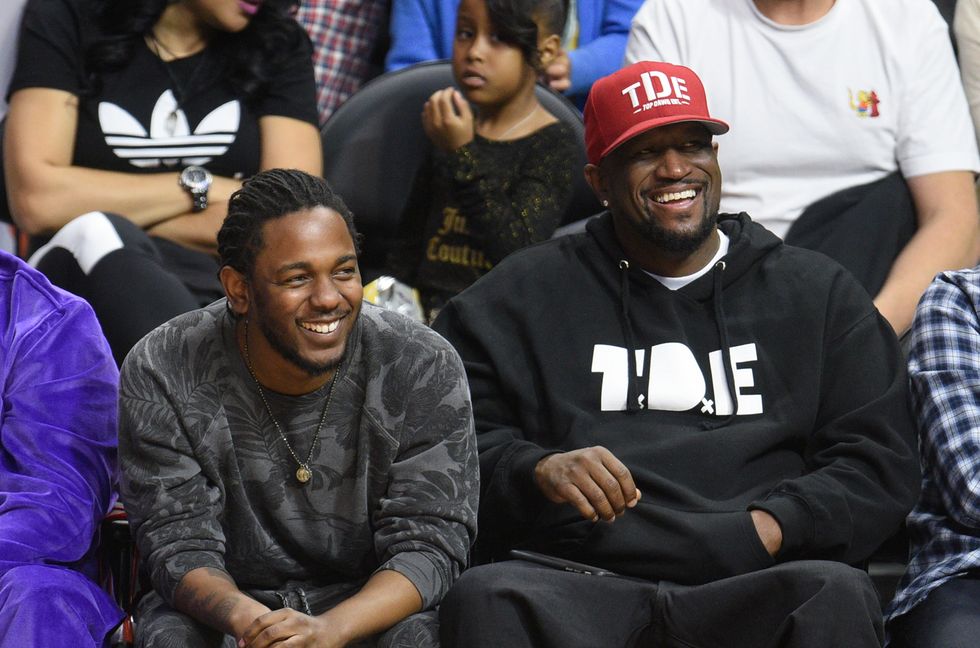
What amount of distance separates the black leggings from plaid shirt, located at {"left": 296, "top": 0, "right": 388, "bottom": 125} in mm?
1126

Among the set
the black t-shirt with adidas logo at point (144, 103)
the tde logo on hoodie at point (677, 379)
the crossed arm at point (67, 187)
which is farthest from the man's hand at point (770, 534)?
the black t-shirt with adidas logo at point (144, 103)

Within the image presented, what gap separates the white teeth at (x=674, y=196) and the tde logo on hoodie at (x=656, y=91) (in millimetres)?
173

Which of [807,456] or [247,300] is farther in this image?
[807,456]

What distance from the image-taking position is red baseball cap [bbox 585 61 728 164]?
2996 millimetres

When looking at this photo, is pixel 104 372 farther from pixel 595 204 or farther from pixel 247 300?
pixel 595 204

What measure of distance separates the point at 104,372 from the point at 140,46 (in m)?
1.21

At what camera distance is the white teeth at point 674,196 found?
2.99m

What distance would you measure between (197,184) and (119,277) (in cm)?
44

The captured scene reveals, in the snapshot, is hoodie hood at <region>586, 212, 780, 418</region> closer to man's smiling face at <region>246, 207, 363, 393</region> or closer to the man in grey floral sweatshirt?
the man in grey floral sweatshirt

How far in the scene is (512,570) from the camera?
102 inches

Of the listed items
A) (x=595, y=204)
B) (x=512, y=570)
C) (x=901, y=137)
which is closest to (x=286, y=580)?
(x=512, y=570)

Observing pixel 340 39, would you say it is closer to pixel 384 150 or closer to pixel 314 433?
pixel 384 150

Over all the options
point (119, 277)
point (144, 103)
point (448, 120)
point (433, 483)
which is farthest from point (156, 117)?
point (433, 483)

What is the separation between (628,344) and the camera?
9.58 feet
